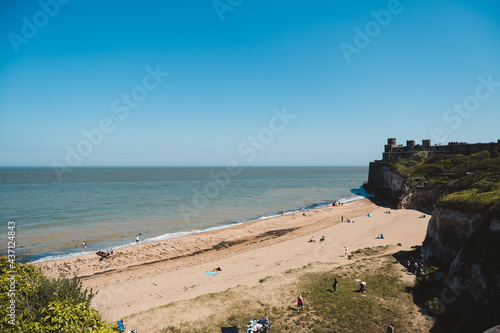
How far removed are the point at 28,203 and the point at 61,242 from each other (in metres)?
39.5

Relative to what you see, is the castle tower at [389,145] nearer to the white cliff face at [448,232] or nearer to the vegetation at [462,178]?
the vegetation at [462,178]

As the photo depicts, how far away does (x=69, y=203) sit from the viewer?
61.5 meters

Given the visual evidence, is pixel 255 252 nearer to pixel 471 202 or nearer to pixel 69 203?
pixel 471 202

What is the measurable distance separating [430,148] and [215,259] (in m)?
70.0

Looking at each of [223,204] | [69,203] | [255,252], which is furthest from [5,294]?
[69,203]

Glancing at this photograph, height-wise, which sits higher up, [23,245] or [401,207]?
[401,207]

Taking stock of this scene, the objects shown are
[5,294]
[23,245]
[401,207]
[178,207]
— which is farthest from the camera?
[178,207]

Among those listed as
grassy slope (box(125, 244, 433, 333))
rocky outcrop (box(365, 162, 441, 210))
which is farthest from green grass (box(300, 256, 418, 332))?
rocky outcrop (box(365, 162, 441, 210))

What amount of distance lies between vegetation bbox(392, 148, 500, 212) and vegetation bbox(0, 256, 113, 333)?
2056 centimetres

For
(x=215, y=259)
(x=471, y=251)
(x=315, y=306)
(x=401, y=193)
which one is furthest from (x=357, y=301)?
(x=401, y=193)

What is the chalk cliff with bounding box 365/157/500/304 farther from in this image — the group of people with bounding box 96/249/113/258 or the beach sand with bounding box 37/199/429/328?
the group of people with bounding box 96/249/113/258

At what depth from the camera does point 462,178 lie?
101 feet

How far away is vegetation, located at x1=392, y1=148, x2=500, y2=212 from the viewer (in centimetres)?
1742

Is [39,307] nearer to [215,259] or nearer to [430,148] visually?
[215,259]
